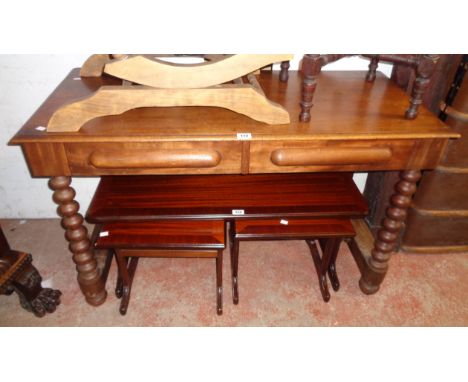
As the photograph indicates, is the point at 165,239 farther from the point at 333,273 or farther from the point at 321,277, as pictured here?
the point at 333,273

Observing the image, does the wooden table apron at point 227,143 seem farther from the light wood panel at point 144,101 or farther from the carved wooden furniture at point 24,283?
the carved wooden furniture at point 24,283

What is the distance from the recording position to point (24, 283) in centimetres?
193

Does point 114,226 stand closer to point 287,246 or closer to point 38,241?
point 38,241

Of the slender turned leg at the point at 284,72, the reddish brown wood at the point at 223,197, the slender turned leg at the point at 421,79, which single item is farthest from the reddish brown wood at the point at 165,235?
the slender turned leg at the point at 421,79

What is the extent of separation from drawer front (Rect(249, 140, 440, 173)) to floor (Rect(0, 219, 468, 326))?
949 millimetres

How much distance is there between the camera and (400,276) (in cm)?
230

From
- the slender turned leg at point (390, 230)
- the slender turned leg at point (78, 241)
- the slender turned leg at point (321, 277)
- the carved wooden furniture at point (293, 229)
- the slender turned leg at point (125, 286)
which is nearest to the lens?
the slender turned leg at point (78, 241)

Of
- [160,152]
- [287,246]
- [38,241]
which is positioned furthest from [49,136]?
[287,246]

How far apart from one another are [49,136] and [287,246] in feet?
5.50

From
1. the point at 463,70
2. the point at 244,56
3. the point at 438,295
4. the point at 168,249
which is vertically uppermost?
the point at 244,56

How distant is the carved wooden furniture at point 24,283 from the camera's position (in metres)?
1.84

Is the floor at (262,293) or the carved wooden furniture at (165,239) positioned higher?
the carved wooden furniture at (165,239)

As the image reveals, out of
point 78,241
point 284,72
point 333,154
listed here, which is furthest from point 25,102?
point 333,154

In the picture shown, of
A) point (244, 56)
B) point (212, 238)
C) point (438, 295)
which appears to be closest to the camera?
point (244, 56)
